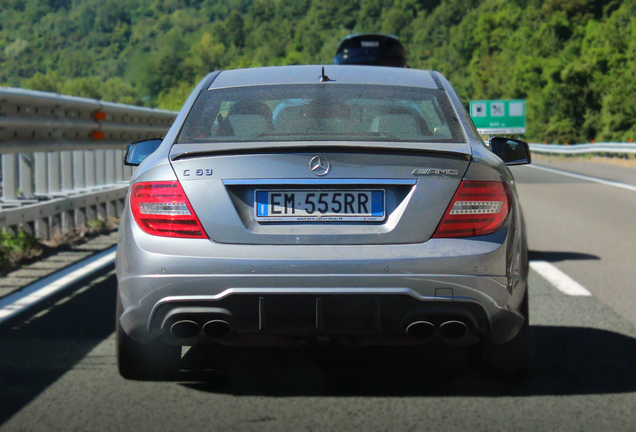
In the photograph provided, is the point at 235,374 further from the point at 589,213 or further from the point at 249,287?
the point at 589,213

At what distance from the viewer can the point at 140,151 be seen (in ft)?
16.8

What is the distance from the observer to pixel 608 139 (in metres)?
61.0

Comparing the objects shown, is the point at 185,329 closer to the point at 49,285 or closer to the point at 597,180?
the point at 49,285

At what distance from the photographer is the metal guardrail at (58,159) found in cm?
862


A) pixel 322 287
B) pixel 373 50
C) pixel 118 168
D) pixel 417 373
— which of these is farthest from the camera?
pixel 373 50

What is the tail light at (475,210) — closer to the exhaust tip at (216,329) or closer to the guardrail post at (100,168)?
the exhaust tip at (216,329)

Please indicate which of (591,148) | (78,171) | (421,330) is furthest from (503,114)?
(591,148)

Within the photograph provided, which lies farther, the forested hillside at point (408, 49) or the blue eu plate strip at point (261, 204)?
the forested hillside at point (408, 49)

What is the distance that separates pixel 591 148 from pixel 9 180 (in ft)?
101

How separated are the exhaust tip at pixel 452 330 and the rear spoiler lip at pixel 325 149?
694mm

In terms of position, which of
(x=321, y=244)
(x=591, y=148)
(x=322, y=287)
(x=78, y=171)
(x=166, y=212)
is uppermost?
(x=166, y=212)

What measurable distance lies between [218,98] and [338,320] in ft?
4.58

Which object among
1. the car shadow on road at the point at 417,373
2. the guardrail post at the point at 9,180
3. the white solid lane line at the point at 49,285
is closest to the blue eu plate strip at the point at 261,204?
the car shadow on road at the point at 417,373

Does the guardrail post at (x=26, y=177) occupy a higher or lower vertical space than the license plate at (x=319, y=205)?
lower
